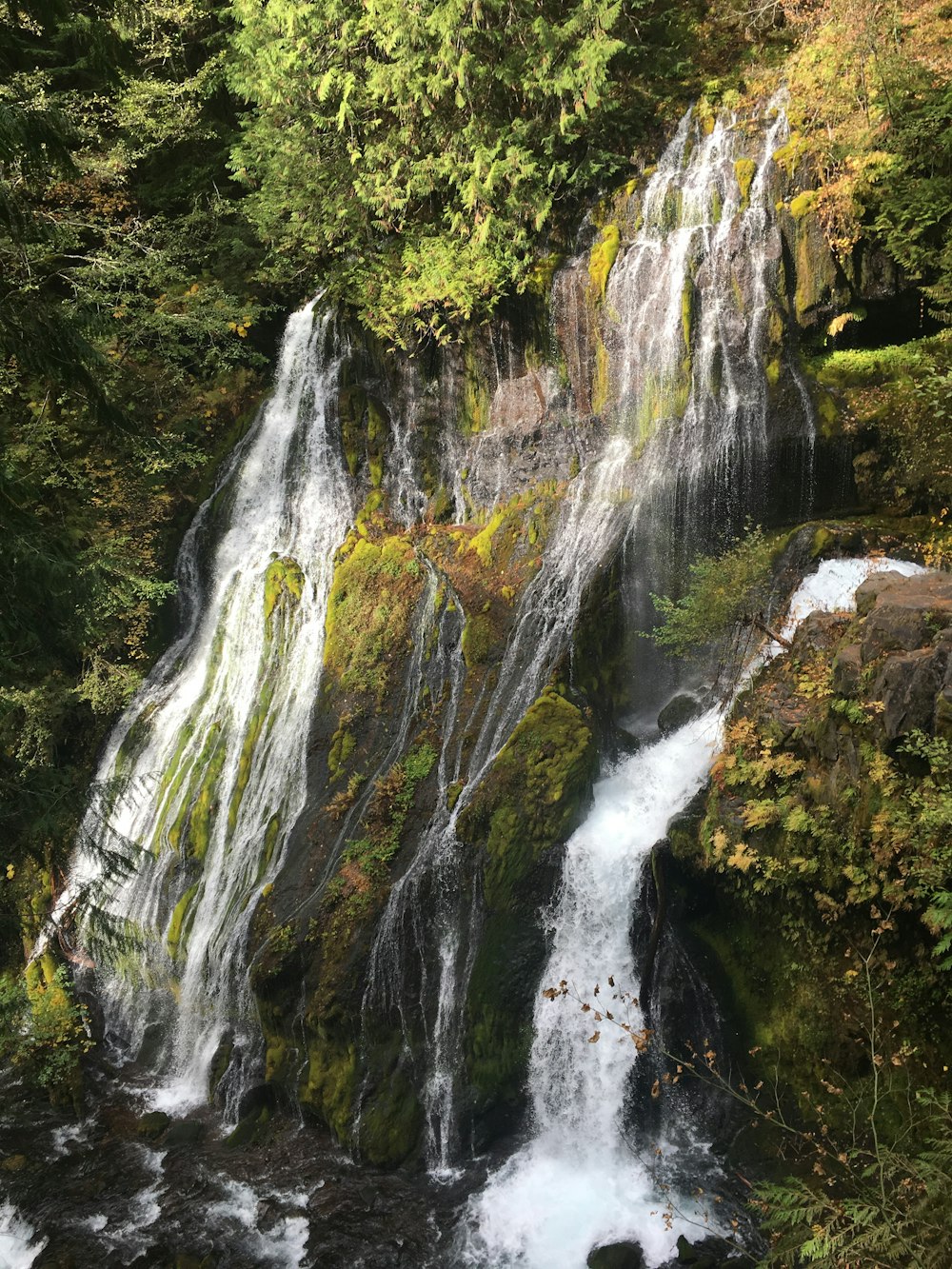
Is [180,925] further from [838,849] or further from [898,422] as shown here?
[898,422]

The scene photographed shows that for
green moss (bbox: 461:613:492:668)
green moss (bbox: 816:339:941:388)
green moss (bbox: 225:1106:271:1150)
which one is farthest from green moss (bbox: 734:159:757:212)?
green moss (bbox: 225:1106:271:1150)

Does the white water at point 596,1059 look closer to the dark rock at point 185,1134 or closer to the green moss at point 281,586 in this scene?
the dark rock at point 185,1134

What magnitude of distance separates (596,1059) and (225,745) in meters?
6.39

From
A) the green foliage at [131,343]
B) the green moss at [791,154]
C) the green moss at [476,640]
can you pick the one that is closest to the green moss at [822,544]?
the green moss at [476,640]

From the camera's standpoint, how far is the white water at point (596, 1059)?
6570 millimetres

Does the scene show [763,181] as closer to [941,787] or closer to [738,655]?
[738,655]

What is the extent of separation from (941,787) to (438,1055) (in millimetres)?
5168

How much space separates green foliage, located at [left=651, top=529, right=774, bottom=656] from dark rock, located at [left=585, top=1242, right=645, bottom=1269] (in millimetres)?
5552

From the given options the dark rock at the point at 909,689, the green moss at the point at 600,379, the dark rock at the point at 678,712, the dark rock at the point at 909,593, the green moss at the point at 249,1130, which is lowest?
the green moss at the point at 249,1130

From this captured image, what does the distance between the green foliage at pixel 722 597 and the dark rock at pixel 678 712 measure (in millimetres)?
662

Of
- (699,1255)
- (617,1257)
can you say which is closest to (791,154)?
(699,1255)

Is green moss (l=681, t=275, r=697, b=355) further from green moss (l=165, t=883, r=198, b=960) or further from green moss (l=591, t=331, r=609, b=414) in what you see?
green moss (l=165, t=883, r=198, b=960)

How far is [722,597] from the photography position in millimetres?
8688

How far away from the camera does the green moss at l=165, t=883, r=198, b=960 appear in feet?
32.4
